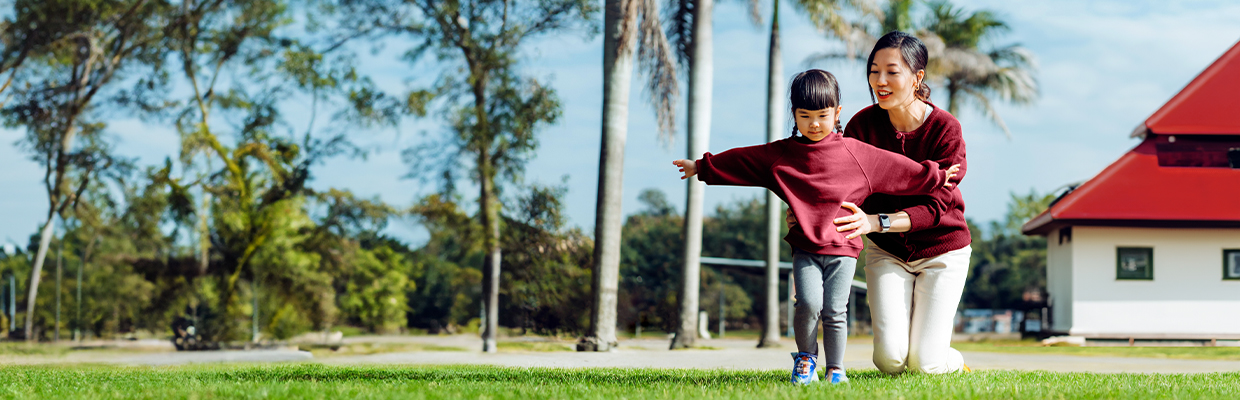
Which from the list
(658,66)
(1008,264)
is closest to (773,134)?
(658,66)

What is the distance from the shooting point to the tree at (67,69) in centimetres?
2406

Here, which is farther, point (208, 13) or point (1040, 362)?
point (208, 13)

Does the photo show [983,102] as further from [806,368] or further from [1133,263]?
[806,368]

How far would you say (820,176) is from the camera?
4.69m

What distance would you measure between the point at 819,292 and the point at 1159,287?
1727 cm

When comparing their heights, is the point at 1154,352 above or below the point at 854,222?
below

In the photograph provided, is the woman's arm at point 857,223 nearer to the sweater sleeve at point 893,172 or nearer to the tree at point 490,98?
the sweater sleeve at point 893,172

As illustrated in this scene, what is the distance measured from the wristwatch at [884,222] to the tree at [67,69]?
24.3 meters

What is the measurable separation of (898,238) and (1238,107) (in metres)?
17.9

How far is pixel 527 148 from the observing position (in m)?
18.8

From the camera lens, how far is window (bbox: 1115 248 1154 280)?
748 inches

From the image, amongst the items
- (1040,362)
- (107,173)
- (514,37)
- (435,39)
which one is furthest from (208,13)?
(1040,362)

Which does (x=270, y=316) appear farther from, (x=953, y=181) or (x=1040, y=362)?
(x=953, y=181)

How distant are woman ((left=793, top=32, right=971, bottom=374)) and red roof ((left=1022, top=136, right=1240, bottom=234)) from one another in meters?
14.6
